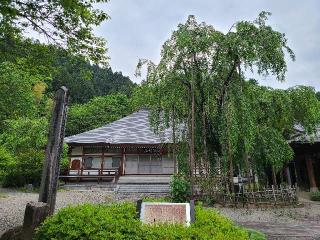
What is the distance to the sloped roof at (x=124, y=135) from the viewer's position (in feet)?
78.8

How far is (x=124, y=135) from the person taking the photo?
25500 mm

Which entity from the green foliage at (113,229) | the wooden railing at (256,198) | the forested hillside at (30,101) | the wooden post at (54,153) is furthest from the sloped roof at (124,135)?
the green foliage at (113,229)

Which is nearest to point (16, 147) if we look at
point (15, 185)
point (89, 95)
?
point (15, 185)

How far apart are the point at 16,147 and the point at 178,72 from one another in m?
14.6

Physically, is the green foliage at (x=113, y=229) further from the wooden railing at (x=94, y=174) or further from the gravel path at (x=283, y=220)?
the wooden railing at (x=94, y=174)

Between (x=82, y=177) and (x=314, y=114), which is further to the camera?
(x=82, y=177)

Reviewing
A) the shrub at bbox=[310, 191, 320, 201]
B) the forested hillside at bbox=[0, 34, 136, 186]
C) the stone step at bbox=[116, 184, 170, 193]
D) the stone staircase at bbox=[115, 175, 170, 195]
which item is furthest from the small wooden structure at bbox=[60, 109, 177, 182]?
the shrub at bbox=[310, 191, 320, 201]

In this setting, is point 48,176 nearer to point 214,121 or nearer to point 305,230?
point 305,230

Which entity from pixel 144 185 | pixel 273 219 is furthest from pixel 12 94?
pixel 273 219

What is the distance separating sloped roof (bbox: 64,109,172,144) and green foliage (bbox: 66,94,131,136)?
12242 millimetres

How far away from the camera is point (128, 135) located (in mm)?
25516

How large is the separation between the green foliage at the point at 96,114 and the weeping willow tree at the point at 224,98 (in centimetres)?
2607

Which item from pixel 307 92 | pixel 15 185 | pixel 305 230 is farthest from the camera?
pixel 15 185

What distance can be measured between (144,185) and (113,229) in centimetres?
1751
